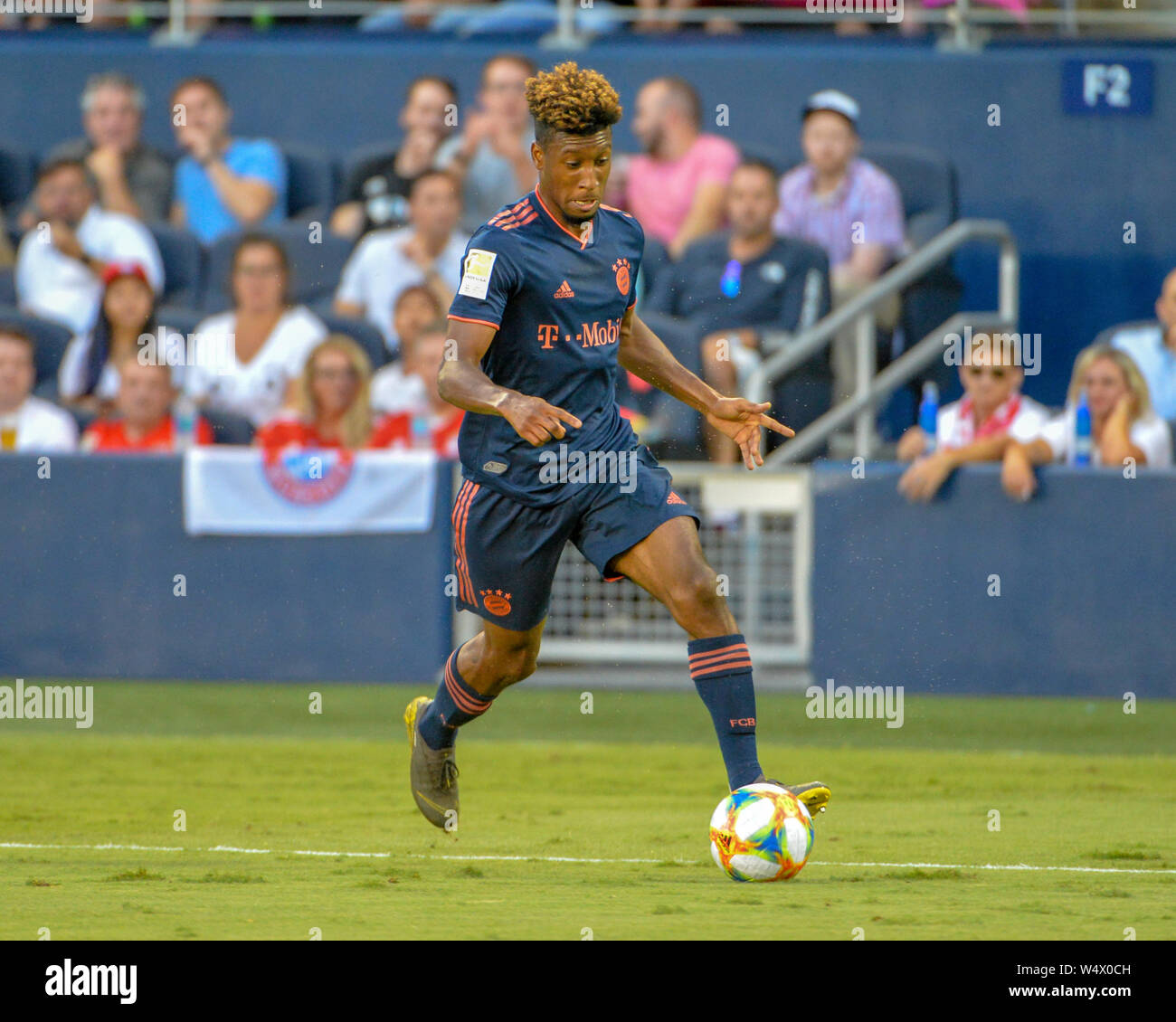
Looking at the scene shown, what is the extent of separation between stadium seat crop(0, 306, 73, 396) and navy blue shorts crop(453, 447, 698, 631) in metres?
7.31

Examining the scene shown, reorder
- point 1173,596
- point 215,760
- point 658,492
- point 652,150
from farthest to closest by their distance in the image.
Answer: point 652,150 → point 1173,596 → point 215,760 → point 658,492

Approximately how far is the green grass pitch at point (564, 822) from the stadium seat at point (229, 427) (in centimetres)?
167

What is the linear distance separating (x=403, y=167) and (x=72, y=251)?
2454 mm

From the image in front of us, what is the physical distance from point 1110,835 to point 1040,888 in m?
1.36

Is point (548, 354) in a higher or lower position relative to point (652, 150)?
lower

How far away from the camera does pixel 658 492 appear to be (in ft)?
20.4

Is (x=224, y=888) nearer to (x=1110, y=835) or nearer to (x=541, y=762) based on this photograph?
(x=1110, y=835)

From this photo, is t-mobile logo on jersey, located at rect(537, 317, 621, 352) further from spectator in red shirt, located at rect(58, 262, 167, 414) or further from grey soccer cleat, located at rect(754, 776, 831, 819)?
spectator in red shirt, located at rect(58, 262, 167, 414)

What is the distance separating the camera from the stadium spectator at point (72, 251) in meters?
13.7

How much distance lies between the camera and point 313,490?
11781 millimetres

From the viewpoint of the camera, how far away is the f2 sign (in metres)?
14.0

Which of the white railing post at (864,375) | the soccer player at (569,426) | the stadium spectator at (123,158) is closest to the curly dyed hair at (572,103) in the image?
the soccer player at (569,426)

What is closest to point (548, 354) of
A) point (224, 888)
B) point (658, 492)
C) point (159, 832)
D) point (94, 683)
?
point (658, 492)

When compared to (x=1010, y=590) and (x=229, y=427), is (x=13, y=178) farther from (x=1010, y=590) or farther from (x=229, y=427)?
(x=1010, y=590)
